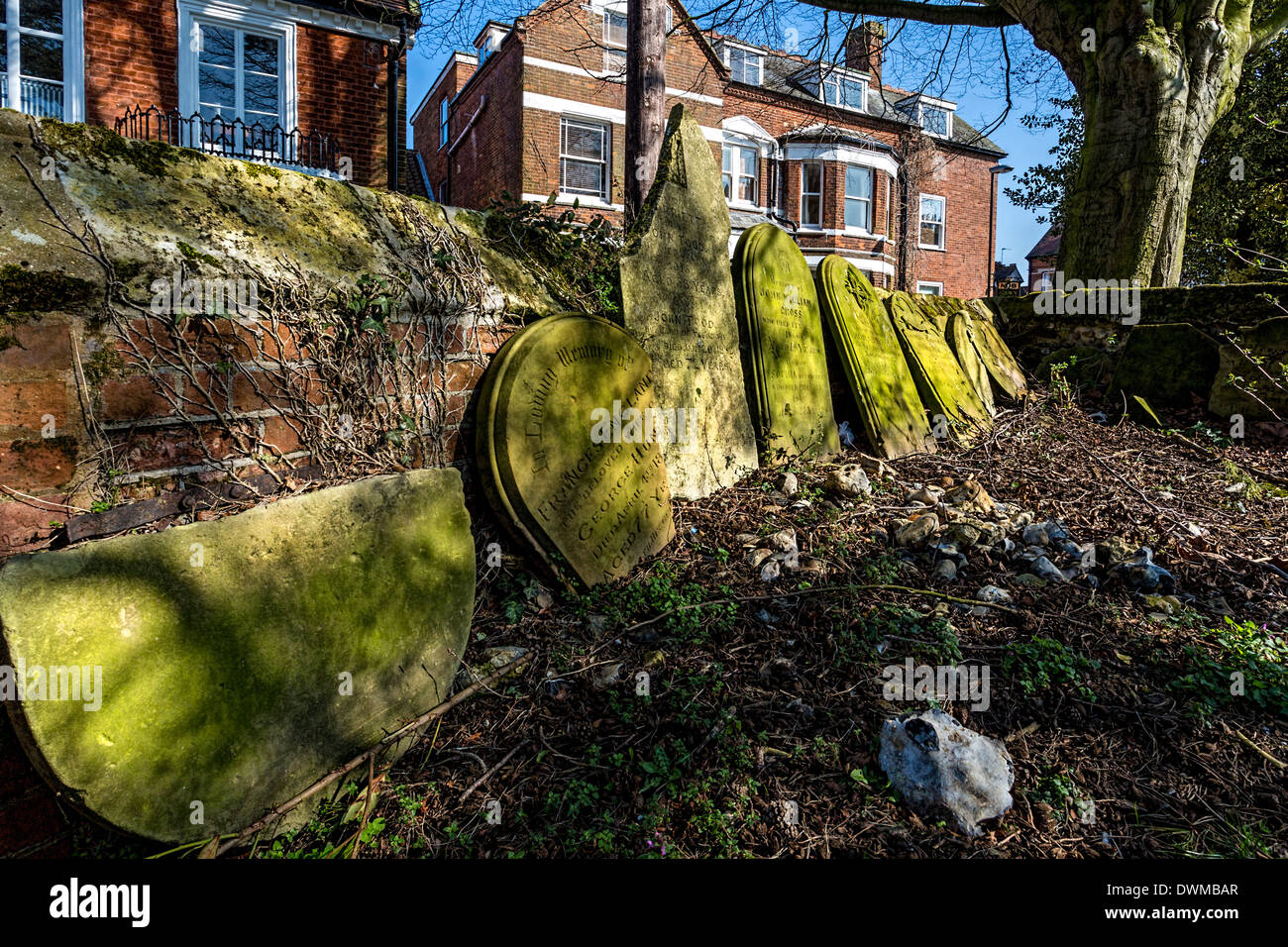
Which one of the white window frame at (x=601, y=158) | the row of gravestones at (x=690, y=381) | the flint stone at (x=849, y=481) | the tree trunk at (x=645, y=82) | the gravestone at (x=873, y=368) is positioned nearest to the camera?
the row of gravestones at (x=690, y=381)

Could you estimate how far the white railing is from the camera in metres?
8.52

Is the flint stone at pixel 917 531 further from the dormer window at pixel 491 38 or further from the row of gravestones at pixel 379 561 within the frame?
the dormer window at pixel 491 38

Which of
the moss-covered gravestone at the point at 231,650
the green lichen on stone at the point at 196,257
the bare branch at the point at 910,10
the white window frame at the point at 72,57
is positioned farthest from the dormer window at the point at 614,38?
the moss-covered gravestone at the point at 231,650

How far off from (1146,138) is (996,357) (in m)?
2.63

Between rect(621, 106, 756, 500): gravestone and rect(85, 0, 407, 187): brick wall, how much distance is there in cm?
825

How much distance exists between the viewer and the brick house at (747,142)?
15.8 metres

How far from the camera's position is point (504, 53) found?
16.1 meters

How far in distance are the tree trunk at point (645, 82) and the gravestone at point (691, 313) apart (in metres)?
2.67

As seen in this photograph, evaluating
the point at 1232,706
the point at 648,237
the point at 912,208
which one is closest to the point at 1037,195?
the point at 912,208

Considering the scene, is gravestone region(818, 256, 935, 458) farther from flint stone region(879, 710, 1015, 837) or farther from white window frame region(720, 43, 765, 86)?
white window frame region(720, 43, 765, 86)

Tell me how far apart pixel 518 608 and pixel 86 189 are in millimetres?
1943

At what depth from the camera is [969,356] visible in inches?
238

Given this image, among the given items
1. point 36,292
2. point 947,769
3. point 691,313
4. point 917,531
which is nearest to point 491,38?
point 691,313

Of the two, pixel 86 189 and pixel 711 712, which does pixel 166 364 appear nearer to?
pixel 86 189
